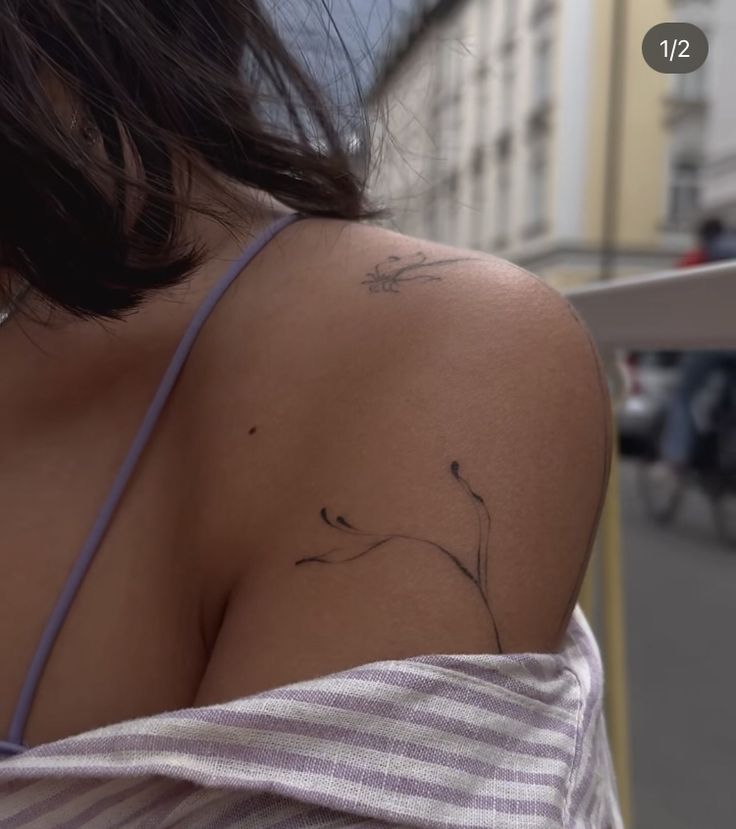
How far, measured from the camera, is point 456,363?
2.00 ft

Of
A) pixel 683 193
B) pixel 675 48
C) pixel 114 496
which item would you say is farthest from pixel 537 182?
pixel 114 496

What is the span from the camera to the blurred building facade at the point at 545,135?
41.6 inches

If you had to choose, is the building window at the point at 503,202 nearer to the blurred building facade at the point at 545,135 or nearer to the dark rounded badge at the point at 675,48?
the blurred building facade at the point at 545,135

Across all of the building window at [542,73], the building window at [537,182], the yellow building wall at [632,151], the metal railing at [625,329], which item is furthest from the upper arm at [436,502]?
A: the building window at [537,182]

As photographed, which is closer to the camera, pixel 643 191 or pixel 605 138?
pixel 605 138

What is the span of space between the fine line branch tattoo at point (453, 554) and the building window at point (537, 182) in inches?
125

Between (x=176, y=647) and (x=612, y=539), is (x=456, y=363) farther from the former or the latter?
(x=612, y=539)

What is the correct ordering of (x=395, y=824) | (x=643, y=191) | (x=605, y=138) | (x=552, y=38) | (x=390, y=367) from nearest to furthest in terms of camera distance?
(x=395, y=824) → (x=390, y=367) → (x=552, y=38) → (x=605, y=138) → (x=643, y=191)

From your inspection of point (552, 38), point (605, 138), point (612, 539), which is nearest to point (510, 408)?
point (612, 539)

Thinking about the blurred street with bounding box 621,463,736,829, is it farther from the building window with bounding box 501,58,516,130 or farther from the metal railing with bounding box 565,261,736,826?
the building window with bounding box 501,58,516,130

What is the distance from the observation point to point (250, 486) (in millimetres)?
630

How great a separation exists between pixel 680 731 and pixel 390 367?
2.14 m

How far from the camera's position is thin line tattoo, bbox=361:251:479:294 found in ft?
2.18

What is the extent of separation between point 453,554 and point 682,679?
2445 millimetres
